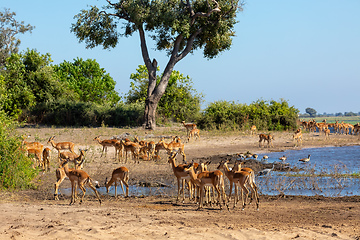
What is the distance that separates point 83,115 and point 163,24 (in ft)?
32.0

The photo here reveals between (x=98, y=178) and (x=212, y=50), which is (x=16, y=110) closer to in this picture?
(x=212, y=50)

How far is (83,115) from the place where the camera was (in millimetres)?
36688

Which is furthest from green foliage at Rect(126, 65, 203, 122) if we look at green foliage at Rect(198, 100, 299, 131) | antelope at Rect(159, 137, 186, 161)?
antelope at Rect(159, 137, 186, 161)

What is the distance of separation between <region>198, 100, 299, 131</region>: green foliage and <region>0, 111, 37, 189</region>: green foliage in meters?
23.9

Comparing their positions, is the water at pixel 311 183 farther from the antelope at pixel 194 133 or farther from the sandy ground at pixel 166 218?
the antelope at pixel 194 133

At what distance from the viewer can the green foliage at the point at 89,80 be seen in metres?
60.2

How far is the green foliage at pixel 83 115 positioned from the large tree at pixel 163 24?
113 inches

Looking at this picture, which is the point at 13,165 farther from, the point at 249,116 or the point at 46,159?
the point at 249,116

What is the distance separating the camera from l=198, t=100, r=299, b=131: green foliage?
37.4 meters

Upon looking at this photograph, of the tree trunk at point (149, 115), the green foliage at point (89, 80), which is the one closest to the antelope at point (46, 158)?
the tree trunk at point (149, 115)

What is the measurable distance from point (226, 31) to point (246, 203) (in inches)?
1005

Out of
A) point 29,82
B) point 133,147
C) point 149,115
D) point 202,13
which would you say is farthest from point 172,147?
point 29,82

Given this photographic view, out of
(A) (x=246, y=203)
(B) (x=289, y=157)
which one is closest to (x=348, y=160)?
(B) (x=289, y=157)

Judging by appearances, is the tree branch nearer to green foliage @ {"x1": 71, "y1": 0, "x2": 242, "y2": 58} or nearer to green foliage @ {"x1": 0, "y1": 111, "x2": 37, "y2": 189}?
green foliage @ {"x1": 71, "y1": 0, "x2": 242, "y2": 58}
